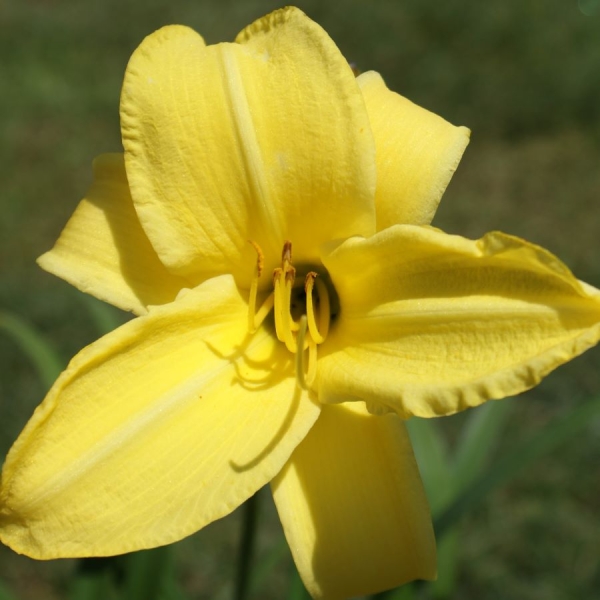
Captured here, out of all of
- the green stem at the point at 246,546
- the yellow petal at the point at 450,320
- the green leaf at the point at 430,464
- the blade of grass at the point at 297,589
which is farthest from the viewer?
the green leaf at the point at 430,464

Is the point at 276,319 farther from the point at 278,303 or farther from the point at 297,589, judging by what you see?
the point at 297,589

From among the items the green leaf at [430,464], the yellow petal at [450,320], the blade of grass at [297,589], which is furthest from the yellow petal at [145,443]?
the green leaf at [430,464]

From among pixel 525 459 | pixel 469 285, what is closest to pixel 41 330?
pixel 525 459

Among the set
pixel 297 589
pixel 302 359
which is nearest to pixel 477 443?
pixel 297 589

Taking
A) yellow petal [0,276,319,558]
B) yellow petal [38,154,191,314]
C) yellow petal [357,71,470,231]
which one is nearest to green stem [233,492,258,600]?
yellow petal [0,276,319,558]

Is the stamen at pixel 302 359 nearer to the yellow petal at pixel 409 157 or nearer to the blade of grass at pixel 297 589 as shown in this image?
the yellow petal at pixel 409 157

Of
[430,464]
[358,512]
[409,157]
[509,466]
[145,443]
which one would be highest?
[409,157]

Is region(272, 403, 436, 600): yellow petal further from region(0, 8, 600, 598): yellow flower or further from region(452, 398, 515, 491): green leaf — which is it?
region(452, 398, 515, 491): green leaf
